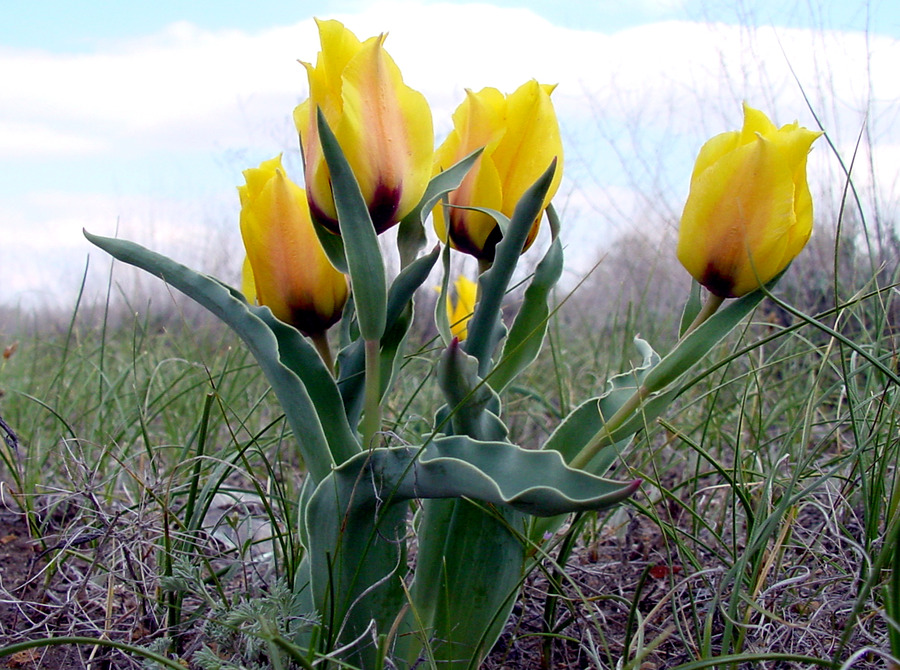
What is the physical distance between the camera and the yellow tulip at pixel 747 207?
64cm

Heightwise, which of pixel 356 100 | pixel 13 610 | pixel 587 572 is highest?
pixel 356 100

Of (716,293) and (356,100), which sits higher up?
(356,100)

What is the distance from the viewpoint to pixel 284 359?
689 mm

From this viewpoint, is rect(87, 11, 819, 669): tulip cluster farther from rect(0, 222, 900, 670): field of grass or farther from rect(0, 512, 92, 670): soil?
rect(0, 512, 92, 670): soil

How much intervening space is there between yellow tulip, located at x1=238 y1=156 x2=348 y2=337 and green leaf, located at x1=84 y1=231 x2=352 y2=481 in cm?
3

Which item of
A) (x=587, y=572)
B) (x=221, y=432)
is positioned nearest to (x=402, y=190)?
(x=587, y=572)

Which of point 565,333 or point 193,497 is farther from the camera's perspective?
point 565,333

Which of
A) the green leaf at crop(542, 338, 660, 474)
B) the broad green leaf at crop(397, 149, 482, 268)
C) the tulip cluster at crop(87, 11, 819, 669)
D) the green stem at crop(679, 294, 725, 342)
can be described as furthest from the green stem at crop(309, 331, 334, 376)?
the green stem at crop(679, 294, 725, 342)

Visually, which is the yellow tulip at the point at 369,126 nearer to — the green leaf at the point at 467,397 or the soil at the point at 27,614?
the green leaf at the point at 467,397

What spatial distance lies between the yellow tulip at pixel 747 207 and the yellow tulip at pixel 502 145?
4.9 inches

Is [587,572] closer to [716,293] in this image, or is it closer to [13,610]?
[716,293]

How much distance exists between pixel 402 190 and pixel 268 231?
0.40ft

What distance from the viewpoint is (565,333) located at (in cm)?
391

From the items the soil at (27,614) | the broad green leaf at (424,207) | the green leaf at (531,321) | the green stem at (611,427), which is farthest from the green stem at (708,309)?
the soil at (27,614)
